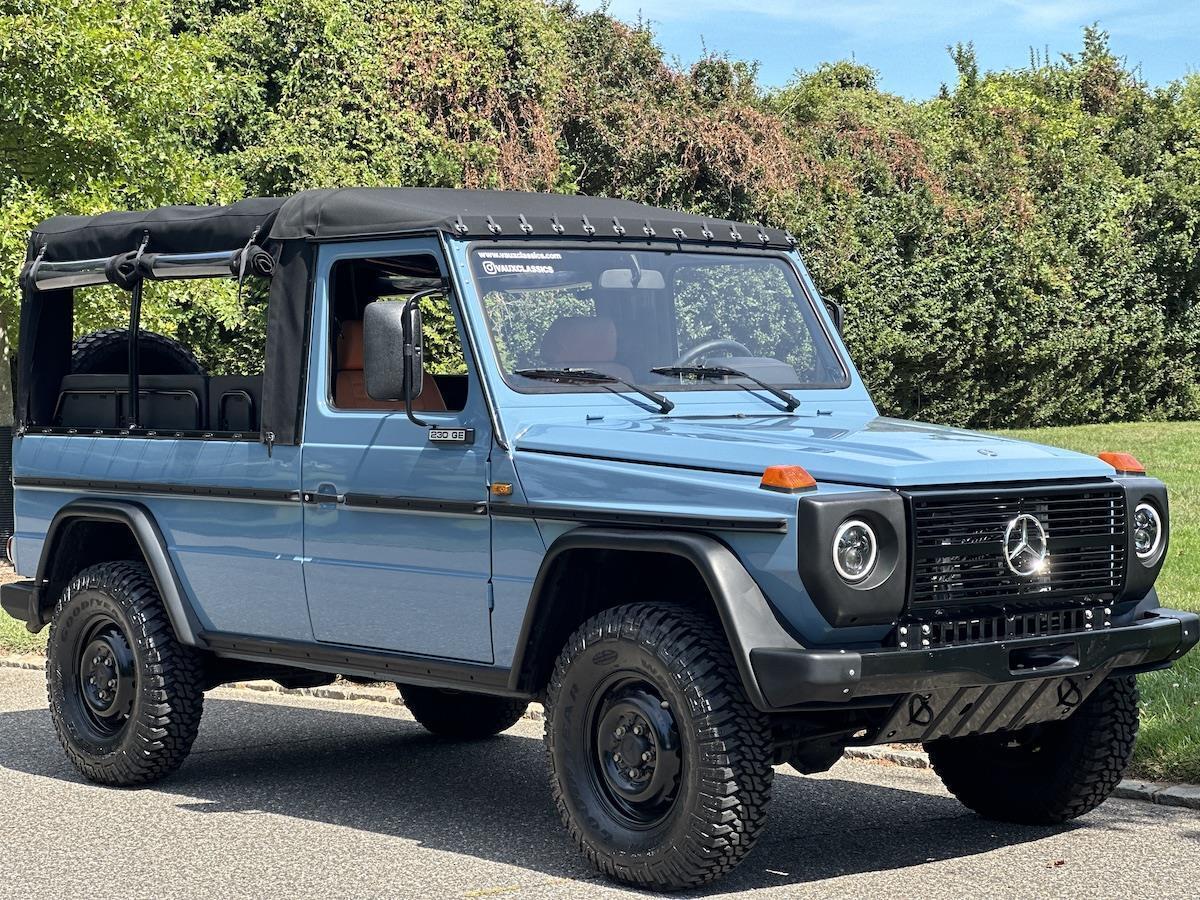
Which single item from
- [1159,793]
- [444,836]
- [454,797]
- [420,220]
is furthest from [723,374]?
[1159,793]

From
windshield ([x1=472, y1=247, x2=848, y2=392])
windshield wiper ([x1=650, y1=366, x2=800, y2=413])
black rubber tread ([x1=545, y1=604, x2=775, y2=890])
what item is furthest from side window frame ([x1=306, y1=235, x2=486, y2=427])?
black rubber tread ([x1=545, y1=604, x2=775, y2=890])

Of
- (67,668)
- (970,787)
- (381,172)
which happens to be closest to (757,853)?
(970,787)

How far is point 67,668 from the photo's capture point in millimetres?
8250

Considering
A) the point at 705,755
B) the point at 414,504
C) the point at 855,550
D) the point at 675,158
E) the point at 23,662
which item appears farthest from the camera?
the point at 675,158

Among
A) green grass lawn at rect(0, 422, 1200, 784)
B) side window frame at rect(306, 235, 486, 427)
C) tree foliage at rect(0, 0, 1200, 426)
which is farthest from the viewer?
tree foliage at rect(0, 0, 1200, 426)

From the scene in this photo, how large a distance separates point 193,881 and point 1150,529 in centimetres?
347

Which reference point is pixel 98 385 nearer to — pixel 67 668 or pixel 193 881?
pixel 67 668

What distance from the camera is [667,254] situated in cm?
730

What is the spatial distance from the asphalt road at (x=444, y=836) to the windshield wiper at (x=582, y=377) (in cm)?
165

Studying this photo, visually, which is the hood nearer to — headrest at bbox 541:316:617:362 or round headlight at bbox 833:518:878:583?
round headlight at bbox 833:518:878:583

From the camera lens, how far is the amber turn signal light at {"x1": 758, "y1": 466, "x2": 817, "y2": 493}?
557 cm

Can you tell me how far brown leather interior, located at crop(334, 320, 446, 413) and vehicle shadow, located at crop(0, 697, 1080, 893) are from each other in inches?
64.4

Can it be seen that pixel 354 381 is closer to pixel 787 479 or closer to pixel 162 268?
pixel 162 268

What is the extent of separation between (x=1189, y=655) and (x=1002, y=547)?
420 centimetres
